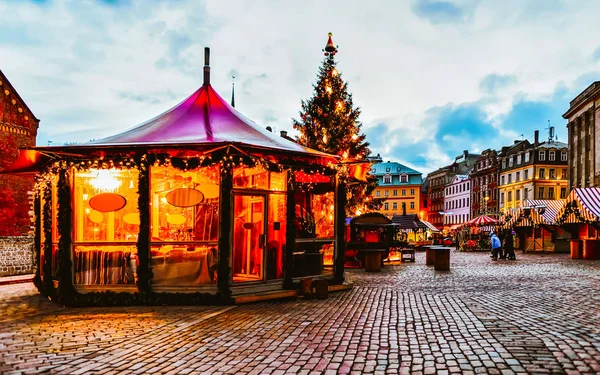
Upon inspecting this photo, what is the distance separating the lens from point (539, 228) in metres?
39.5

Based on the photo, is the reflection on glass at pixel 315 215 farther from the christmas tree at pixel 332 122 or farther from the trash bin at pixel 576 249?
the trash bin at pixel 576 249

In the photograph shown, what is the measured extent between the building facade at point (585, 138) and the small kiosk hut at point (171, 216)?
45.8 meters

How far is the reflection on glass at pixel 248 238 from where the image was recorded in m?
11.4

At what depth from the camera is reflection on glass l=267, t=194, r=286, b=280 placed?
1170 centimetres

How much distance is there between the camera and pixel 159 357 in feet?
20.5

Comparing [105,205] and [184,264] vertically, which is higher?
[105,205]

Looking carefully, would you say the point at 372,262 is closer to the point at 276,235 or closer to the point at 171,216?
the point at 276,235

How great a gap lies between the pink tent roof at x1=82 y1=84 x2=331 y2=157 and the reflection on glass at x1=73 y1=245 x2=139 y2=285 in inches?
86.9

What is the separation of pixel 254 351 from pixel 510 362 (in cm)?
290

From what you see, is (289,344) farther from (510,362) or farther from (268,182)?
(268,182)

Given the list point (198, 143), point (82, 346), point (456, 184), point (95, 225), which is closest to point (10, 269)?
point (95, 225)

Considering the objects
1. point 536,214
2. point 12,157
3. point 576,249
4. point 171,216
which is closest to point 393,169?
point 536,214

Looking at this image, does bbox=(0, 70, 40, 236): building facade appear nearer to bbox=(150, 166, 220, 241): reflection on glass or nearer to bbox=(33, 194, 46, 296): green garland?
bbox=(33, 194, 46, 296): green garland

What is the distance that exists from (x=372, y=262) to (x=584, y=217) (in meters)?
14.3
